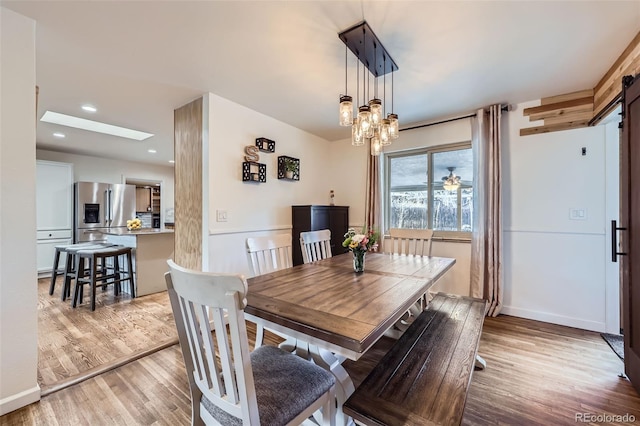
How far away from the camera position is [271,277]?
1.84m

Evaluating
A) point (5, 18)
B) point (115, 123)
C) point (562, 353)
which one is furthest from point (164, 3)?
point (562, 353)

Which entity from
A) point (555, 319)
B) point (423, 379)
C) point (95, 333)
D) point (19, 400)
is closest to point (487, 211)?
point (555, 319)

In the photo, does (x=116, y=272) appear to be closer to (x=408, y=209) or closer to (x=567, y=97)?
(x=408, y=209)

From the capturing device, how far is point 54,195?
4938 millimetres

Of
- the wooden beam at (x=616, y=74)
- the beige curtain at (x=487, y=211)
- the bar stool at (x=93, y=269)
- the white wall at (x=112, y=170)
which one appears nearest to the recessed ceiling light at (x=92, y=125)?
the bar stool at (x=93, y=269)

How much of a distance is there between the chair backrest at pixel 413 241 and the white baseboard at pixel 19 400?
125 inches

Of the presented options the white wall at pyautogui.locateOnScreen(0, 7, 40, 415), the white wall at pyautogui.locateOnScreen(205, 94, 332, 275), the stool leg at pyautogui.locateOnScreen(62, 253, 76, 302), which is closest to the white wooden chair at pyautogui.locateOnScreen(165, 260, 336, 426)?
the white wall at pyautogui.locateOnScreen(0, 7, 40, 415)

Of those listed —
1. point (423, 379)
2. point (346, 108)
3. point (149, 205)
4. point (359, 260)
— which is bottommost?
point (423, 379)

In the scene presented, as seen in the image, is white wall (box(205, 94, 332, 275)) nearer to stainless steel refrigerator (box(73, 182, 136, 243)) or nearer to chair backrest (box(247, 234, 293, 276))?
chair backrest (box(247, 234, 293, 276))

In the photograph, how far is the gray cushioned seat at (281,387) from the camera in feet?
3.26

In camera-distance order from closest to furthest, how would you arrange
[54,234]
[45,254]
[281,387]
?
[281,387]
[45,254]
[54,234]

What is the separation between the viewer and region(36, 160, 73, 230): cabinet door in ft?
15.7

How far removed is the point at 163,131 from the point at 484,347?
16.1 ft

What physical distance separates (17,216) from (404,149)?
397 cm
